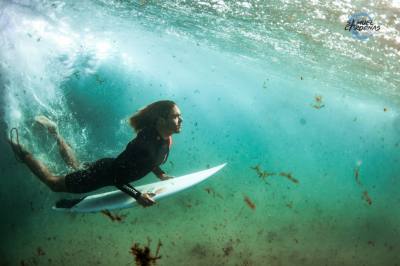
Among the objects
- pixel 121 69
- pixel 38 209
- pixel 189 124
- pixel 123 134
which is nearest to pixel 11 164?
pixel 38 209

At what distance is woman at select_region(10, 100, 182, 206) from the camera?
5883mm

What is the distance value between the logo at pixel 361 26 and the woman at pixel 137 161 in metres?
7.13

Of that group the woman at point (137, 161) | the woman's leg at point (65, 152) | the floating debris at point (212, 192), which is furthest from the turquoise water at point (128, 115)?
the woman at point (137, 161)

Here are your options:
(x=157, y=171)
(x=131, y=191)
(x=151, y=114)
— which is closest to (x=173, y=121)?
(x=151, y=114)

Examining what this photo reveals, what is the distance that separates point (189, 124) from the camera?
7131 cm

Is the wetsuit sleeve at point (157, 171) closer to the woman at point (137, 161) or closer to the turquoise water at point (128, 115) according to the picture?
the woman at point (137, 161)

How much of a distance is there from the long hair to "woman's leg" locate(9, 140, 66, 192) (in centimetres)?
210

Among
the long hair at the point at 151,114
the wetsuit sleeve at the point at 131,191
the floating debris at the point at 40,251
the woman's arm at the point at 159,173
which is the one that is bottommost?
the floating debris at the point at 40,251

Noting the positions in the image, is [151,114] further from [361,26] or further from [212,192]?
[212,192]

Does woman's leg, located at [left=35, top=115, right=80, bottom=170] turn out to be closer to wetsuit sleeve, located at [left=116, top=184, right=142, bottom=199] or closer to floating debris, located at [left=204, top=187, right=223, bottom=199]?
wetsuit sleeve, located at [left=116, top=184, right=142, bottom=199]

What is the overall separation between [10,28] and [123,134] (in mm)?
8908

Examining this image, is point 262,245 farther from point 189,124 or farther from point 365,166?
point 365,166

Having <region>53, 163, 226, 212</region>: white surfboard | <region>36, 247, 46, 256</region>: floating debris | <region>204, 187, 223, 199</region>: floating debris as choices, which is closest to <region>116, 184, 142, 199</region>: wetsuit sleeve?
<region>53, 163, 226, 212</region>: white surfboard

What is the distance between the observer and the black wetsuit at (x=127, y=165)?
585 centimetres
